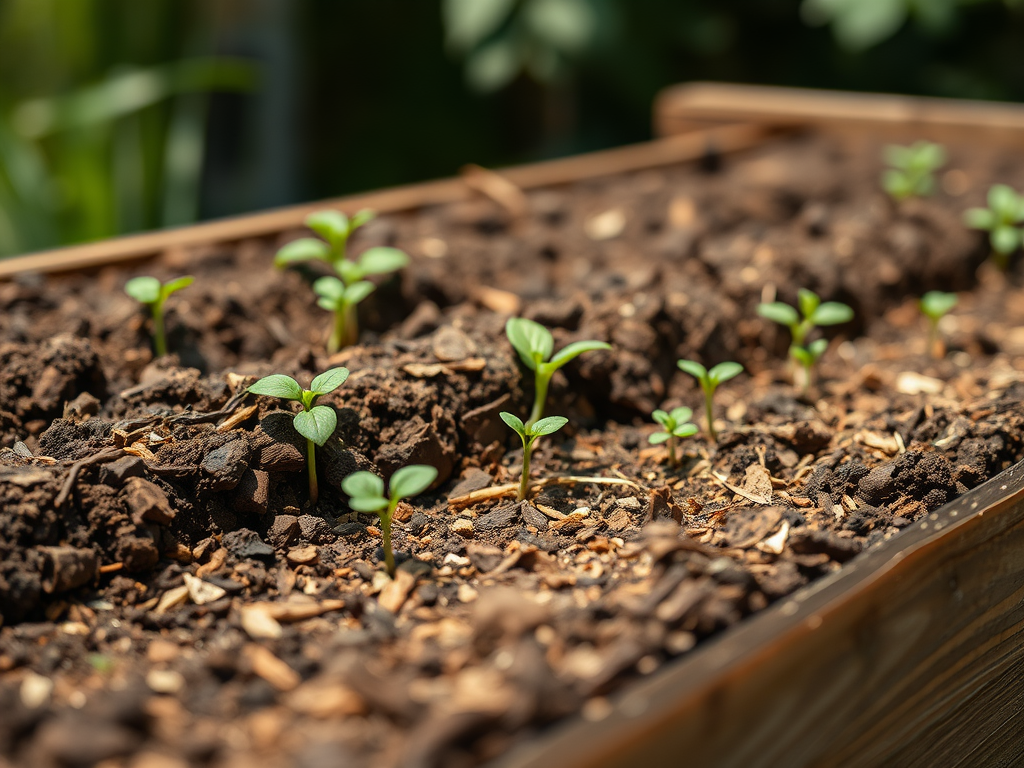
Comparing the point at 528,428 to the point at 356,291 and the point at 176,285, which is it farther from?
the point at 176,285

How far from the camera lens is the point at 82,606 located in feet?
3.28

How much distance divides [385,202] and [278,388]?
3.61 feet

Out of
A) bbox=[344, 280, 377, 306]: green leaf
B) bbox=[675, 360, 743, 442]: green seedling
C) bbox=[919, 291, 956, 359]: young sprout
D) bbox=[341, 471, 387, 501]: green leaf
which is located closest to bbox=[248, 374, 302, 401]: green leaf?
bbox=[341, 471, 387, 501]: green leaf

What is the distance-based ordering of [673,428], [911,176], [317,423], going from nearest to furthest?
[317,423]
[673,428]
[911,176]

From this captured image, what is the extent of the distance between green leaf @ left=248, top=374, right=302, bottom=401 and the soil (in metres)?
0.08

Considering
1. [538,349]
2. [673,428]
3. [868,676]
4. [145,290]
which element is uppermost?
[145,290]

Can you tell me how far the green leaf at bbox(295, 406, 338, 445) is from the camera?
109cm

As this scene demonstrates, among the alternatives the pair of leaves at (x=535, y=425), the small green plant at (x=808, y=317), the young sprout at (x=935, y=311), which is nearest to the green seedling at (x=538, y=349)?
the pair of leaves at (x=535, y=425)

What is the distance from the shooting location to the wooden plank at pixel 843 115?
2.57m

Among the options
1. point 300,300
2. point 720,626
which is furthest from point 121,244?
point 720,626

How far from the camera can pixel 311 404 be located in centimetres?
115

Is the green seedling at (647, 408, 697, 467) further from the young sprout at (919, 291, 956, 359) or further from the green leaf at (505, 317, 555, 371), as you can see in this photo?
the young sprout at (919, 291, 956, 359)

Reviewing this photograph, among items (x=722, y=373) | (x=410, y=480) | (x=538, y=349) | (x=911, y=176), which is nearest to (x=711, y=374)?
(x=722, y=373)

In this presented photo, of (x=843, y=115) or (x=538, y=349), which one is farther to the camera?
(x=843, y=115)
